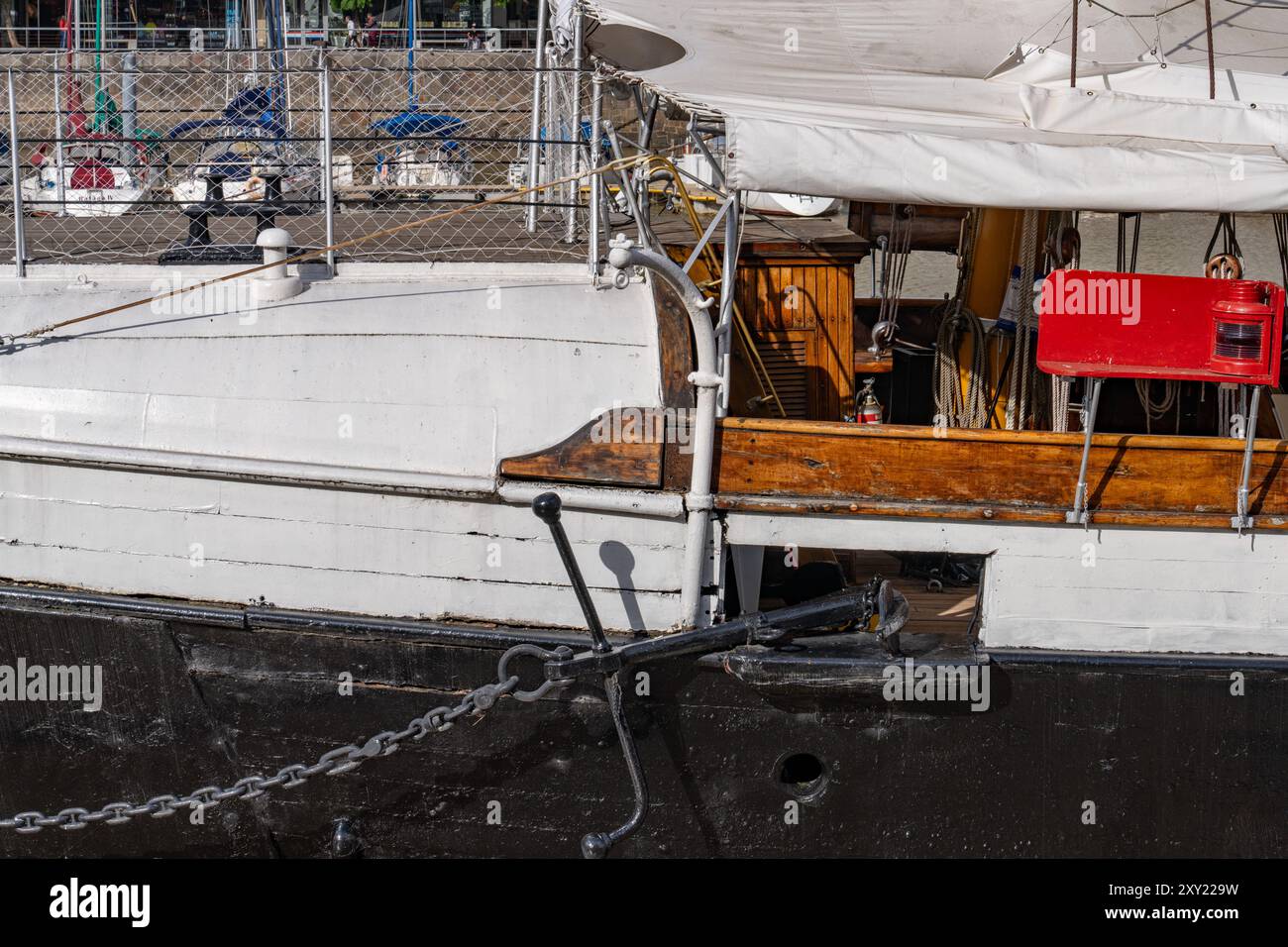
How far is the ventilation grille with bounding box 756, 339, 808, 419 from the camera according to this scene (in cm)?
586

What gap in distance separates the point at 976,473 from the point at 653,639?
1.35 m

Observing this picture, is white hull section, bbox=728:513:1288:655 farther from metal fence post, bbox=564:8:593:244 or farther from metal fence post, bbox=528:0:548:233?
metal fence post, bbox=528:0:548:233

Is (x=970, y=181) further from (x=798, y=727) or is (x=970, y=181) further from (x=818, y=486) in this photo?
(x=798, y=727)

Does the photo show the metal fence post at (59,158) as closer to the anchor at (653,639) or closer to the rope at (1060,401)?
the anchor at (653,639)

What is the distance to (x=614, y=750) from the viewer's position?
4949 mm

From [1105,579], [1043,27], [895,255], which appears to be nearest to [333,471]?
A: [1105,579]

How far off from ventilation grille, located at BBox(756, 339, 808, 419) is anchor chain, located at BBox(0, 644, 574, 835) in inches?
71.4

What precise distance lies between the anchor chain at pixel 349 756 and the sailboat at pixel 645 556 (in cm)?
2

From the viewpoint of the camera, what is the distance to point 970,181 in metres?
4.55

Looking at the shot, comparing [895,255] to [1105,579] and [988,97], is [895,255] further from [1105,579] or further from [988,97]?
[1105,579]

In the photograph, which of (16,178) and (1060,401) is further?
(1060,401)

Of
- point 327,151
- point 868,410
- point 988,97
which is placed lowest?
point 868,410

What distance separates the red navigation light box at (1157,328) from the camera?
461cm
